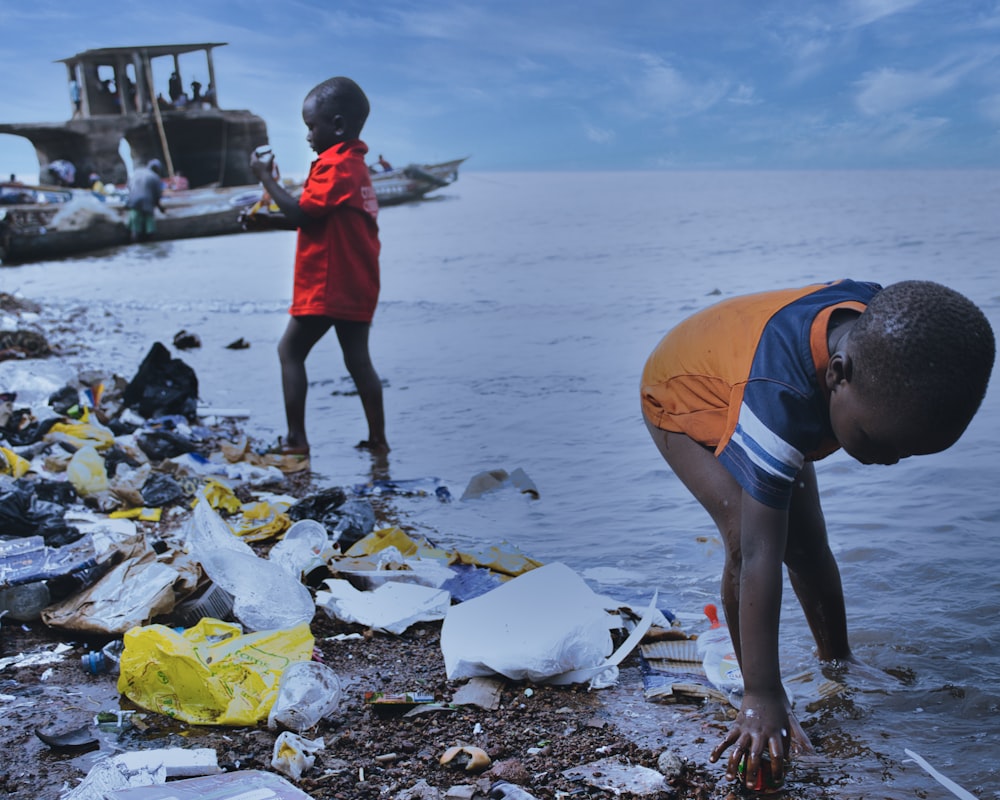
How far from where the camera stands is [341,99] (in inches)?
173

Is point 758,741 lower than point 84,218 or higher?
lower

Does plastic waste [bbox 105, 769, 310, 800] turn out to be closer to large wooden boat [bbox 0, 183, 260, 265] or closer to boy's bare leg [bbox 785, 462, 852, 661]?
boy's bare leg [bbox 785, 462, 852, 661]

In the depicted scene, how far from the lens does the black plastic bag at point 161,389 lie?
5.26 m

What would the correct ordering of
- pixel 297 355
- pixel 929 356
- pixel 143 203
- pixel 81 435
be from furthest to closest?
pixel 143 203 → pixel 297 355 → pixel 81 435 → pixel 929 356

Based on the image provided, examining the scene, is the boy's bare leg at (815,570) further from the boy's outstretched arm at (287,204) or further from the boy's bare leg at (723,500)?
the boy's outstretched arm at (287,204)

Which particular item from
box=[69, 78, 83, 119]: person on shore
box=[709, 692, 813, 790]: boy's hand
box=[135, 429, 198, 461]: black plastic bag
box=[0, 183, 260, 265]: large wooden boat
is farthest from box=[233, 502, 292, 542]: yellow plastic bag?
box=[69, 78, 83, 119]: person on shore

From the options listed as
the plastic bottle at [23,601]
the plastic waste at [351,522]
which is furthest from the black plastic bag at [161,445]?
the plastic bottle at [23,601]

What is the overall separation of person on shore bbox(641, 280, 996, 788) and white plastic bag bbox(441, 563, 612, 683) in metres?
0.41

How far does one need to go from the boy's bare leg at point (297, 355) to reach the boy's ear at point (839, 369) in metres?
3.28

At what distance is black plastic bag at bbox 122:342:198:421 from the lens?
5.26 m

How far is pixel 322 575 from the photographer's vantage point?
295 cm

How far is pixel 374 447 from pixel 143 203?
18.9 metres

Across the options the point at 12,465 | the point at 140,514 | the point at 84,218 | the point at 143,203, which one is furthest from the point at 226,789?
the point at 143,203

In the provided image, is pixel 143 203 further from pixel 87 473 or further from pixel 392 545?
pixel 392 545
